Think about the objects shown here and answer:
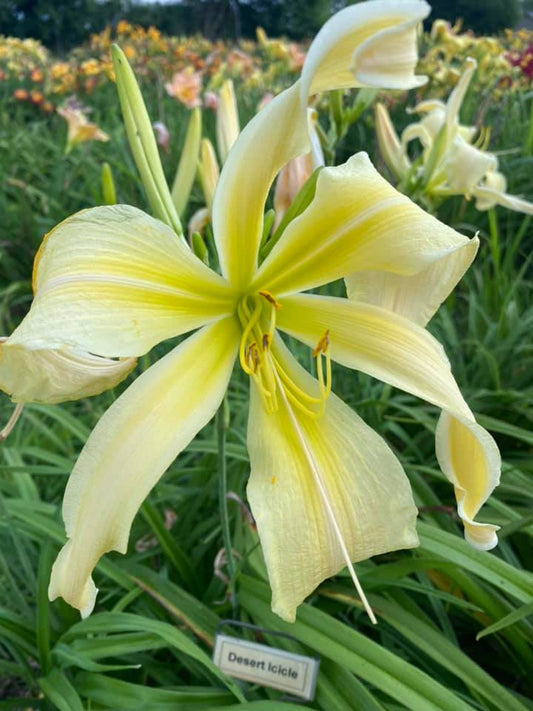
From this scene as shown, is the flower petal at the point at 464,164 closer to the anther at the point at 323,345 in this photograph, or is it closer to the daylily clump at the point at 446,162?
the daylily clump at the point at 446,162

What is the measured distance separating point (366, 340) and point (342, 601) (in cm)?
61

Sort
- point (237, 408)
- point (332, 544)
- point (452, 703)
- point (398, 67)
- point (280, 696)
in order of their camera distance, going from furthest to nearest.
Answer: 1. point (237, 408)
2. point (280, 696)
3. point (452, 703)
4. point (332, 544)
5. point (398, 67)

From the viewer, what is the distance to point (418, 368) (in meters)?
0.72

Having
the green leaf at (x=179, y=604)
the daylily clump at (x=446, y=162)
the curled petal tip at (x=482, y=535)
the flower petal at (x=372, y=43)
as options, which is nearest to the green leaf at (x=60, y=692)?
the green leaf at (x=179, y=604)

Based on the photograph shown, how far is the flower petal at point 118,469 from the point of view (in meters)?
0.65

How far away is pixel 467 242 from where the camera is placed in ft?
2.23

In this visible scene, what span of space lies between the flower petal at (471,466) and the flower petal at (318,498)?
5 cm

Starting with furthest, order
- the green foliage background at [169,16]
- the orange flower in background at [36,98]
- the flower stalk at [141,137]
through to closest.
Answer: the green foliage background at [169,16], the orange flower in background at [36,98], the flower stalk at [141,137]

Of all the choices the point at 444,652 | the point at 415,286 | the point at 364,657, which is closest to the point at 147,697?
the point at 364,657

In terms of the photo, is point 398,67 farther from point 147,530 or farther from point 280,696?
point 147,530

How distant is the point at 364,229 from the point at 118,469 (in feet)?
1.18

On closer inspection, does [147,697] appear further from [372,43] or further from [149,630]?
[372,43]

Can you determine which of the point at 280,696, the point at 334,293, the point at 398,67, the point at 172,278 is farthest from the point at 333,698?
the point at 334,293

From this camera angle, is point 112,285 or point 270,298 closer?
point 112,285
